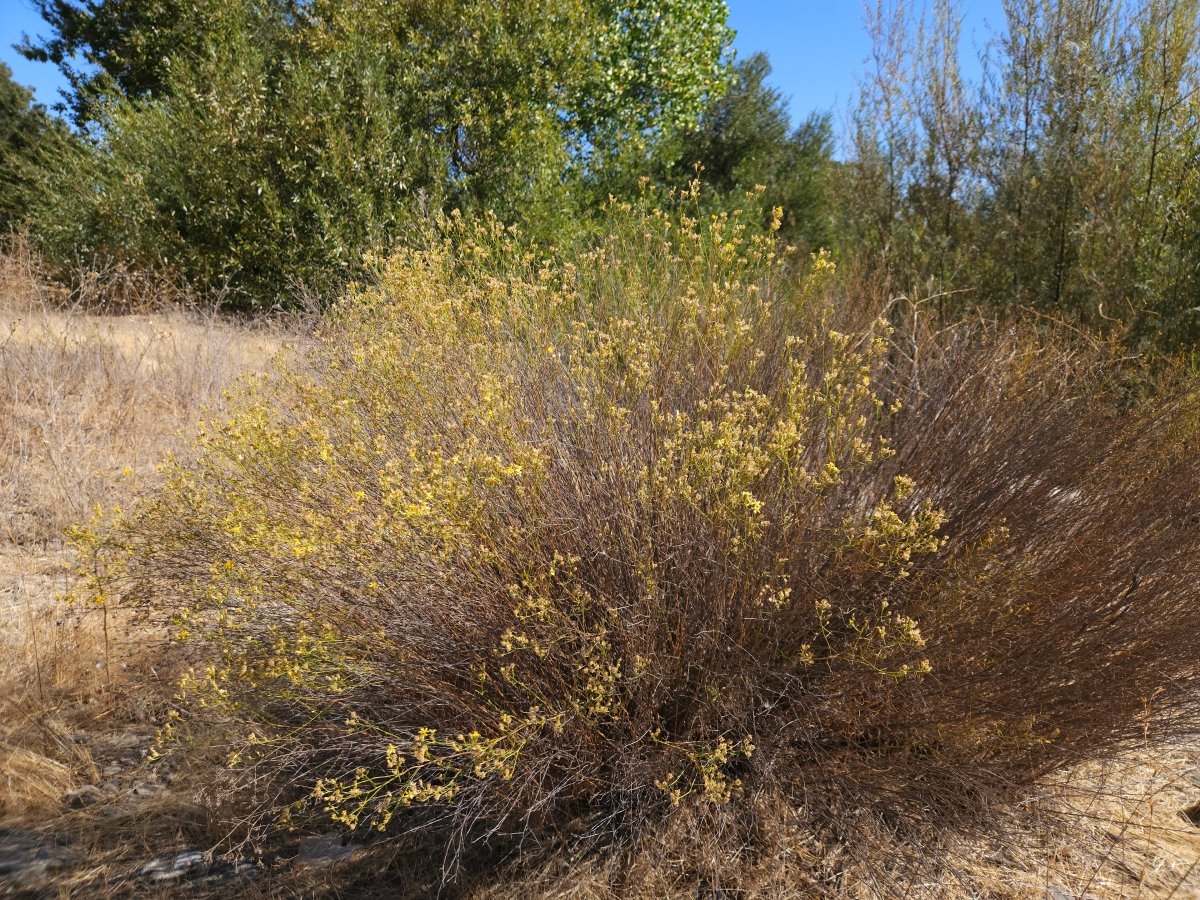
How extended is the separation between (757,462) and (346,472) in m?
1.41

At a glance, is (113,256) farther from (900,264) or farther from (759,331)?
(759,331)

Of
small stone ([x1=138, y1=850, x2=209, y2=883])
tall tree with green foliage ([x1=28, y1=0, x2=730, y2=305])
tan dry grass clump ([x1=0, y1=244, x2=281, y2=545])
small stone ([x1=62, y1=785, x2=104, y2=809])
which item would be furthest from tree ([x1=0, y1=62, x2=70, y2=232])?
small stone ([x1=138, y1=850, x2=209, y2=883])

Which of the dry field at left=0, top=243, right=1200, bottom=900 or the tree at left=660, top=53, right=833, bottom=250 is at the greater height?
the tree at left=660, top=53, right=833, bottom=250

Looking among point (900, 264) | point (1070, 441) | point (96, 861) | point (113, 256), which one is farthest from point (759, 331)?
point (113, 256)

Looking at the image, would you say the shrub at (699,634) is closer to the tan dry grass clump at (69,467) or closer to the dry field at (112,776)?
the dry field at (112,776)

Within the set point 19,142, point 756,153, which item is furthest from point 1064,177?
point 19,142

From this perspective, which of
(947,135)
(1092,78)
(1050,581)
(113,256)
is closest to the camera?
(1050,581)

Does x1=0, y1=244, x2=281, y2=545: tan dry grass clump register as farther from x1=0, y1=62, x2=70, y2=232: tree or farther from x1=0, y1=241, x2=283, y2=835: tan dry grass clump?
x1=0, y1=62, x2=70, y2=232: tree

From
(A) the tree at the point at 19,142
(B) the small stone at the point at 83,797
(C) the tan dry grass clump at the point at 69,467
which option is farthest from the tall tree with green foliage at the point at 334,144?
(B) the small stone at the point at 83,797

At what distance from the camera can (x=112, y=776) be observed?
321cm

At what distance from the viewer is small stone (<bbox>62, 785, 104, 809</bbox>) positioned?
3.09 metres

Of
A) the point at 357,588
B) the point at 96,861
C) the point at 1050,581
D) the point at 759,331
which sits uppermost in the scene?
the point at 759,331

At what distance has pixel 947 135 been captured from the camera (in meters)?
7.68

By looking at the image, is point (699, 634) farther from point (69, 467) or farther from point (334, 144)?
point (334, 144)
